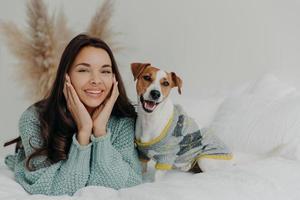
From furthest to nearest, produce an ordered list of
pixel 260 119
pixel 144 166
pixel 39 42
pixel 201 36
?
pixel 39 42, pixel 201 36, pixel 260 119, pixel 144 166

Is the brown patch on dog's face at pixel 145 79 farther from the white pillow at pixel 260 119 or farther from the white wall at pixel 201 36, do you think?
the white wall at pixel 201 36

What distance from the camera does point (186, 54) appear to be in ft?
7.63

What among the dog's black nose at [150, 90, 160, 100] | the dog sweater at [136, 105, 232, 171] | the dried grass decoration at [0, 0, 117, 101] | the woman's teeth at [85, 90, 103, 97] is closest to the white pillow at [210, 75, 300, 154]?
the dog sweater at [136, 105, 232, 171]

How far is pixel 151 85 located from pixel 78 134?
251 millimetres

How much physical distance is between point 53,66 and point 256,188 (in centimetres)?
161

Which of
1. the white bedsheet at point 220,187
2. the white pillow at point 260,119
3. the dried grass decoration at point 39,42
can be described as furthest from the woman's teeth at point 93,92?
the dried grass decoration at point 39,42

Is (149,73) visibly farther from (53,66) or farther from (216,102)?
(53,66)

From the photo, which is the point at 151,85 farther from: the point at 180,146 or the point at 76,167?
the point at 76,167

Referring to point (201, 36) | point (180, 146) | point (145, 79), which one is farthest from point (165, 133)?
point (201, 36)

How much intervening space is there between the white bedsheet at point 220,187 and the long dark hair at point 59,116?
0.13 meters

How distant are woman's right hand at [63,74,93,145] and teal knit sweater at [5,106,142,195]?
0.06 feet

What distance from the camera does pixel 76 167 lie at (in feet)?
4.15

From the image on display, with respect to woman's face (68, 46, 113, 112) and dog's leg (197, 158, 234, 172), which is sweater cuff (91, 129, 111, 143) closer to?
woman's face (68, 46, 113, 112)

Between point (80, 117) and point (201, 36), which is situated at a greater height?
point (201, 36)
